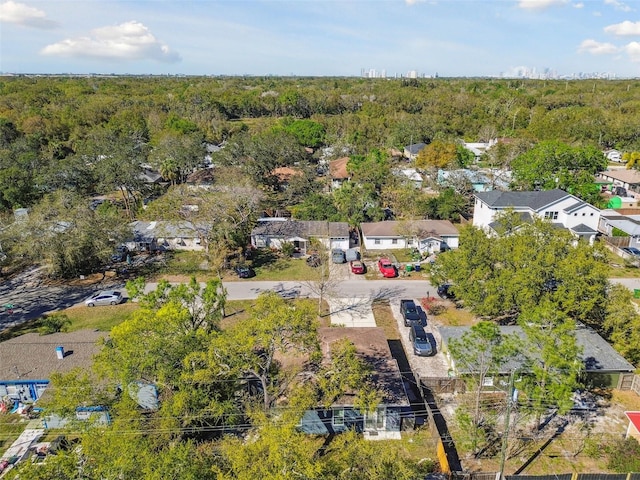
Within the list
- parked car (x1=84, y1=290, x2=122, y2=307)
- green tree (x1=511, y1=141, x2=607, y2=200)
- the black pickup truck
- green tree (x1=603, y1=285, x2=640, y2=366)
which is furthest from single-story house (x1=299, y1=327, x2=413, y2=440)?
green tree (x1=511, y1=141, x2=607, y2=200)

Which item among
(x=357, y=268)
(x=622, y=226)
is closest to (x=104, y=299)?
(x=357, y=268)

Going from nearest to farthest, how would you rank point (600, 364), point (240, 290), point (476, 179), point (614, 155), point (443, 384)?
point (600, 364)
point (443, 384)
point (240, 290)
point (476, 179)
point (614, 155)

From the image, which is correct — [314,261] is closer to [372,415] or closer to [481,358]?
[372,415]

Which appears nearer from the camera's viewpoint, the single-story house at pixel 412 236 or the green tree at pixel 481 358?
the green tree at pixel 481 358

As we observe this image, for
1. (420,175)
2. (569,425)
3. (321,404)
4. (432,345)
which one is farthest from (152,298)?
(420,175)

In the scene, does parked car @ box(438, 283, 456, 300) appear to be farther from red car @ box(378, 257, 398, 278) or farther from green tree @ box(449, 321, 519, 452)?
green tree @ box(449, 321, 519, 452)

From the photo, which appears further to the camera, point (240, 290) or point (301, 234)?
point (301, 234)

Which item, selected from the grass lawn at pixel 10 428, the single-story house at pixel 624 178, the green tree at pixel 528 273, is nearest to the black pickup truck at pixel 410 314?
the green tree at pixel 528 273

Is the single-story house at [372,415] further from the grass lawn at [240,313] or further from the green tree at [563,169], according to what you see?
the green tree at [563,169]
